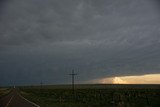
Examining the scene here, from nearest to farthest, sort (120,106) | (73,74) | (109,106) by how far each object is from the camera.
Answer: (120,106) → (109,106) → (73,74)

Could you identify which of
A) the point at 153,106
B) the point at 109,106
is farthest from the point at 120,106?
the point at 153,106

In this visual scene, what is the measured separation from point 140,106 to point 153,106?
1.06 meters

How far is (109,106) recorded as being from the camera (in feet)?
74.2

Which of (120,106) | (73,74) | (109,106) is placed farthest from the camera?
(73,74)

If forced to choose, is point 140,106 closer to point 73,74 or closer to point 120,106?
point 120,106

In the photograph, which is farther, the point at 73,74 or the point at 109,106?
the point at 73,74

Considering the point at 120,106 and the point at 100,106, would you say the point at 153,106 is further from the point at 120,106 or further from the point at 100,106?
the point at 100,106

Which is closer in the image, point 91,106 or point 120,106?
point 120,106

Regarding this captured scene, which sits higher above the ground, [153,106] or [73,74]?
[73,74]

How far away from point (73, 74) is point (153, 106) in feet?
129

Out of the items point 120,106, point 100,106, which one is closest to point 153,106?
point 120,106

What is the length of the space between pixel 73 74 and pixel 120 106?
39.8 m

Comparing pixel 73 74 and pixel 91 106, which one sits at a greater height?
pixel 73 74

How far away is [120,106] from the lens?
69.7ft
